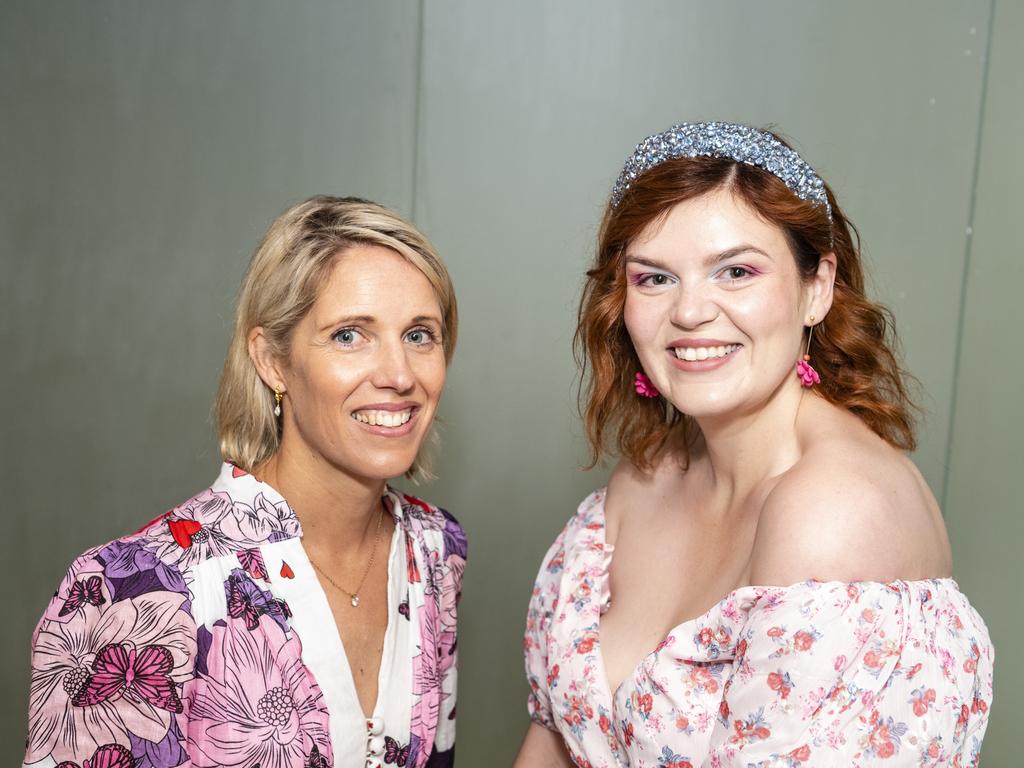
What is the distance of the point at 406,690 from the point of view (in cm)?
189

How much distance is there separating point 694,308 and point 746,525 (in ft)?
1.31

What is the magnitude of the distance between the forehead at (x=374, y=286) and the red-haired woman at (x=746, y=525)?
14.0 inches

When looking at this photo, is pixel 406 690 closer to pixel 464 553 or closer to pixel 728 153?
pixel 464 553

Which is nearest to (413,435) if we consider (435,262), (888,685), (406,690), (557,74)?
(435,262)

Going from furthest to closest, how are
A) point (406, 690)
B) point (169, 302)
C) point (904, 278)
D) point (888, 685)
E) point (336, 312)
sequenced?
point (169, 302)
point (904, 278)
point (406, 690)
point (336, 312)
point (888, 685)

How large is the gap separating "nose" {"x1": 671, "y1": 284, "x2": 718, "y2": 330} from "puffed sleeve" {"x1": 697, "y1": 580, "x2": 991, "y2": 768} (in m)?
0.46

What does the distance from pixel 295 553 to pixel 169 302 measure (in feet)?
5.59

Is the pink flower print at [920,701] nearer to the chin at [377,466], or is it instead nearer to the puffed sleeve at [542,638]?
the puffed sleeve at [542,638]

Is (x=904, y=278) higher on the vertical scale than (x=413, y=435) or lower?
higher

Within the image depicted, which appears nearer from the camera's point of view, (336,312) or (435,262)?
(336,312)

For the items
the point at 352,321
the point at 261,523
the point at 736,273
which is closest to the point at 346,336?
the point at 352,321

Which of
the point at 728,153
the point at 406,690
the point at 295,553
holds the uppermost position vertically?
the point at 728,153

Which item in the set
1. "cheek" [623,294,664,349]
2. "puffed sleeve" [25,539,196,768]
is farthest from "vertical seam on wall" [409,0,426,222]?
"puffed sleeve" [25,539,196,768]

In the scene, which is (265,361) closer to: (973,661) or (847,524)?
(847,524)
